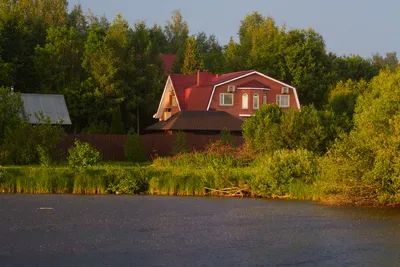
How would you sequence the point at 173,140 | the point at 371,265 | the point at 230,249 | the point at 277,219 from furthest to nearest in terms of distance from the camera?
the point at 173,140, the point at 277,219, the point at 230,249, the point at 371,265

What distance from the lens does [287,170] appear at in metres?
36.8

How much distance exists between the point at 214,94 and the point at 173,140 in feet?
43.4

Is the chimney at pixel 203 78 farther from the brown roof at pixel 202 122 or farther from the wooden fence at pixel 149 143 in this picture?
the wooden fence at pixel 149 143

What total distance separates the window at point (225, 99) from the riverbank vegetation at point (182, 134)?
820cm

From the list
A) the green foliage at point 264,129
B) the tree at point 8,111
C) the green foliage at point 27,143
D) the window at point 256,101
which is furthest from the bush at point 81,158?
the window at point 256,101

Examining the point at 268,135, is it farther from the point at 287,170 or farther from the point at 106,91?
the point at 106,91

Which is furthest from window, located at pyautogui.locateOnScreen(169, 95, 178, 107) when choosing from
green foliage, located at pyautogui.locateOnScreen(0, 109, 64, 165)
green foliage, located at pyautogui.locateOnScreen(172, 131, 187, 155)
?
green foliage, located at pyautogui.locateOnScreen(0, 109, 64, 165)

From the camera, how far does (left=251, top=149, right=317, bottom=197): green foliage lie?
121 feet

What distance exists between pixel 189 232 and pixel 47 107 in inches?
1568

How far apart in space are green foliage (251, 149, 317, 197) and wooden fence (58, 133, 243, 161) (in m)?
20.9

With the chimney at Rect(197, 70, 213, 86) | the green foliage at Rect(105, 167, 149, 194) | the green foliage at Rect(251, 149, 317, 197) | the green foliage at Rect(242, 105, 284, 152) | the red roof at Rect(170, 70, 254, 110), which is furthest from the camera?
the chimney at Rect(197, 70, 213, 86)

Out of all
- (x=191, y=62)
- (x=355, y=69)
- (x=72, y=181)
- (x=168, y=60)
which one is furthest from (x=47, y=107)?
(x=355, y=69)

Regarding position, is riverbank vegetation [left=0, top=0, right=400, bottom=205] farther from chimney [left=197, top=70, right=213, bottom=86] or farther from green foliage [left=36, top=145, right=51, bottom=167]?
chimney [left=197, top=70, right=213, bottom=86]

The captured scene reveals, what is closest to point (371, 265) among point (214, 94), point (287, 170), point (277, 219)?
point (277, 219)
